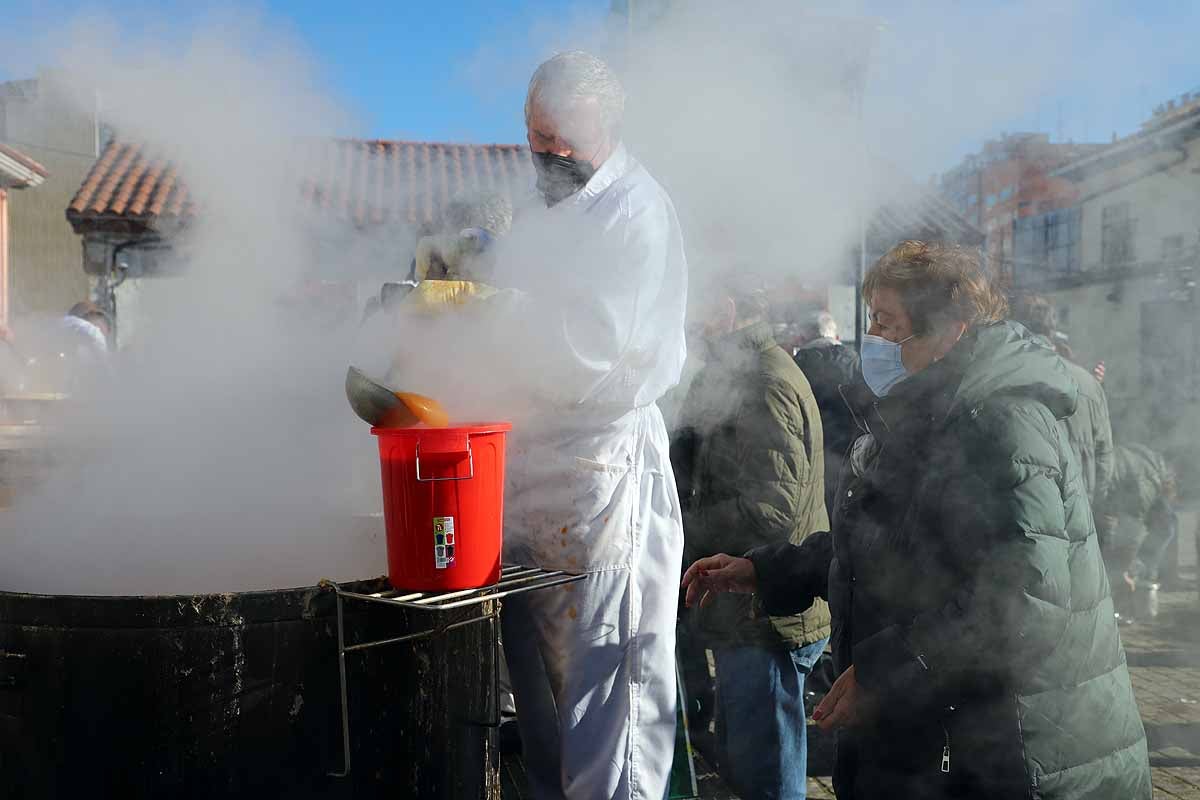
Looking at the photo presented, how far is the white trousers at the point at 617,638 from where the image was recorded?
218 cm

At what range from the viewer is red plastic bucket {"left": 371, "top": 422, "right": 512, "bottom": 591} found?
1.79 m

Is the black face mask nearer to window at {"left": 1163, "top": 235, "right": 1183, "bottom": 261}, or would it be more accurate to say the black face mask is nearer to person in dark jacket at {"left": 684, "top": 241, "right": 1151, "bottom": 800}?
person in dark jacket at {"left": 684, "top": 241, "right": 1151, "bottom": 800}

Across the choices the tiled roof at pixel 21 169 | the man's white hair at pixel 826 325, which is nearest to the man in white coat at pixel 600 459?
the man's white hair at pixel 826 325

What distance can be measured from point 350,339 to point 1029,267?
6.01 ft

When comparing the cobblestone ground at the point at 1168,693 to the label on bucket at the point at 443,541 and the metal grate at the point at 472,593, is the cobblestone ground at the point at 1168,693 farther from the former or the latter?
the label on bucket at the point at 443,541

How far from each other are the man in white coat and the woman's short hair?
50 cm

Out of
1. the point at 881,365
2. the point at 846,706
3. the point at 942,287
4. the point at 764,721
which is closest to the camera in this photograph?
the point at 846,706

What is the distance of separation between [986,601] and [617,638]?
80cm

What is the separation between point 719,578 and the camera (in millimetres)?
2486

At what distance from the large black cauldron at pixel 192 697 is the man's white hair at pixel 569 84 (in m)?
1.11

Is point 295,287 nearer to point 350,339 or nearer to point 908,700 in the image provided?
point 350,339

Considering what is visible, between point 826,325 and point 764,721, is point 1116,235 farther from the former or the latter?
point 826,325

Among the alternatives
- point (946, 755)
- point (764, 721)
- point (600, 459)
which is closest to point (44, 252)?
point (764, 721)

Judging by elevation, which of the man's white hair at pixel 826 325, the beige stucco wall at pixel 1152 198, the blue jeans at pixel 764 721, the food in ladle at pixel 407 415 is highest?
the beige stucco wall at pixel 1152 198
